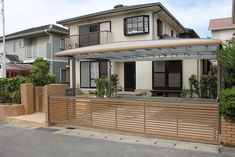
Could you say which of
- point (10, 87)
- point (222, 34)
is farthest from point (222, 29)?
point (10, 87)

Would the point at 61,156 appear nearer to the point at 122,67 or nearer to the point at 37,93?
the point at 37,93

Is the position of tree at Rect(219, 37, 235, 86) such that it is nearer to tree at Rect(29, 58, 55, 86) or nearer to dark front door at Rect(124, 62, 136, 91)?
tree at Rect(29, 58, 55, 86)

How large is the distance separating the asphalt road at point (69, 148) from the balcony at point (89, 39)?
1145 centimetres

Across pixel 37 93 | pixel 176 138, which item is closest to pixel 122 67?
pixel 37 93

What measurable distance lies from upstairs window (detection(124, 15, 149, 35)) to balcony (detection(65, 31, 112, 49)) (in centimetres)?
149

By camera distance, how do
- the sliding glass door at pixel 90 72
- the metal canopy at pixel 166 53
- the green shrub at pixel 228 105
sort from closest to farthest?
the green shrub at pixel 228 105
the metal canopy at pixel 166 53
the sliding glass door at pixel 90 72

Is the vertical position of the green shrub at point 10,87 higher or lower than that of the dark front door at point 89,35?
lower

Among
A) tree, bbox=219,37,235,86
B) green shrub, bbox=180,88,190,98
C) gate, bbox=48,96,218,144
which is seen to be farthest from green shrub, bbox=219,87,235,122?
green shrub, bbox=180,88,190,98

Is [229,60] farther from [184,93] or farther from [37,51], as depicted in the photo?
[37,51]

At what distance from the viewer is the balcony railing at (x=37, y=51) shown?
24141 millimetres

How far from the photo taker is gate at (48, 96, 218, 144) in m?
6.40

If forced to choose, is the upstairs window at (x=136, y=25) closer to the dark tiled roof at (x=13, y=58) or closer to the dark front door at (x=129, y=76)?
the dark front door at (x=129, y=76)

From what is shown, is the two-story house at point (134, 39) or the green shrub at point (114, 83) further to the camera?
the two-story house at point (134, 39)

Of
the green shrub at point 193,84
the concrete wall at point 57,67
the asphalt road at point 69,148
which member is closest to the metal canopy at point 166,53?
the asphalt road at point 69,148
